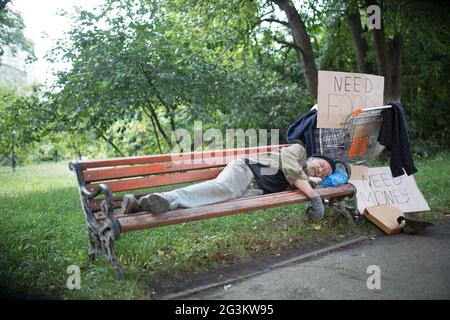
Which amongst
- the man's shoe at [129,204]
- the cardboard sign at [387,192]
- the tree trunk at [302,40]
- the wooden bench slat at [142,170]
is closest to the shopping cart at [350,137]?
the cardboard sign at [387,192]

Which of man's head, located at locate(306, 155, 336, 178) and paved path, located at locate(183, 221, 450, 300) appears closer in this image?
paved path, located at locate(183, 221, 450, 300)

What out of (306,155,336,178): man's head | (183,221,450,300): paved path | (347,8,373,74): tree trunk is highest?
(347,8,373,74): tree trunk

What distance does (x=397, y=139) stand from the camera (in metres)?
5.06

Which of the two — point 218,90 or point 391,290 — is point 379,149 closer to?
point 391,290

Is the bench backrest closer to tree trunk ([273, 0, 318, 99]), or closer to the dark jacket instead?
the dark jacket

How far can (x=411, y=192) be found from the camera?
5.53 m

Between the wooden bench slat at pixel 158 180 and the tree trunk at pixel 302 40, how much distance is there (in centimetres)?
505

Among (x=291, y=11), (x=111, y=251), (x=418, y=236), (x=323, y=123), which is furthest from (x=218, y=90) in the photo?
(x=111, y=251)

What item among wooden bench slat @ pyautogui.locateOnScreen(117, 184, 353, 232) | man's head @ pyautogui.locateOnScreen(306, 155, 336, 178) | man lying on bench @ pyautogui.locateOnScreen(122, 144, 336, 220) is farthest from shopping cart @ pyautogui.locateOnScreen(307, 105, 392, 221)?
wooden bench slat @ pyautogui.locateOnScreen(117, 184, 353, 232)

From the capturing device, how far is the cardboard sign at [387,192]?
5191 mm

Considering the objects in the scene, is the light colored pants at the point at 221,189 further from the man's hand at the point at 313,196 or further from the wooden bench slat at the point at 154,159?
the man's hand at the point at 313,196

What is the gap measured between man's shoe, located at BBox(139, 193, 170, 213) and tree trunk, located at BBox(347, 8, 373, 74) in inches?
307

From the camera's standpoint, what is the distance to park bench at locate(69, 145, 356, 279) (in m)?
3.40
